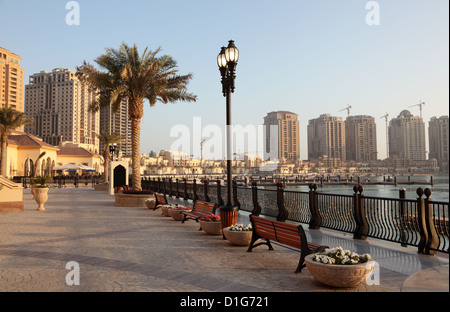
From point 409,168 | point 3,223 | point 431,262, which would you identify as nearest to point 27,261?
point 3,223

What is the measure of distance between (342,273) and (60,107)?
18375cm

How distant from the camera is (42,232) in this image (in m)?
10.4

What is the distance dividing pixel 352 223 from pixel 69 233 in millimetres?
8368

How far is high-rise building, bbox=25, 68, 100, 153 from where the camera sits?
165250 mm

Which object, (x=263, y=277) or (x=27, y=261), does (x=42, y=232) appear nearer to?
(x=27, y=261)

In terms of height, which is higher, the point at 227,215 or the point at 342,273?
the point at 227,215

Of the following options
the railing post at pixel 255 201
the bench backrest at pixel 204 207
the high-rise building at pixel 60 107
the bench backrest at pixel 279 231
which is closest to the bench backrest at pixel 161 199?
the bench backrest at pixel 204 207

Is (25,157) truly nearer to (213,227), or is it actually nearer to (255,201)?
(255,201)

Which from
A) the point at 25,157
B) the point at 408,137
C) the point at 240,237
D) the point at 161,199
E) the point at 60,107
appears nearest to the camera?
the point at 240,237

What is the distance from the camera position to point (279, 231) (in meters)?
6.63

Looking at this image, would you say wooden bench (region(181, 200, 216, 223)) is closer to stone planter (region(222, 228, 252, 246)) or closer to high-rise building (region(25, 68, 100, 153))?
stone planter (region(222, 228, 252, 246))

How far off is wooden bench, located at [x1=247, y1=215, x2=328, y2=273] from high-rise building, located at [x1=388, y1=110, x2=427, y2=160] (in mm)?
162312

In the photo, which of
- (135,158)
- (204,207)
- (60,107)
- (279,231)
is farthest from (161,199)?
(60,107)

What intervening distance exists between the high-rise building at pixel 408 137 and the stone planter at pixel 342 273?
16386cm
